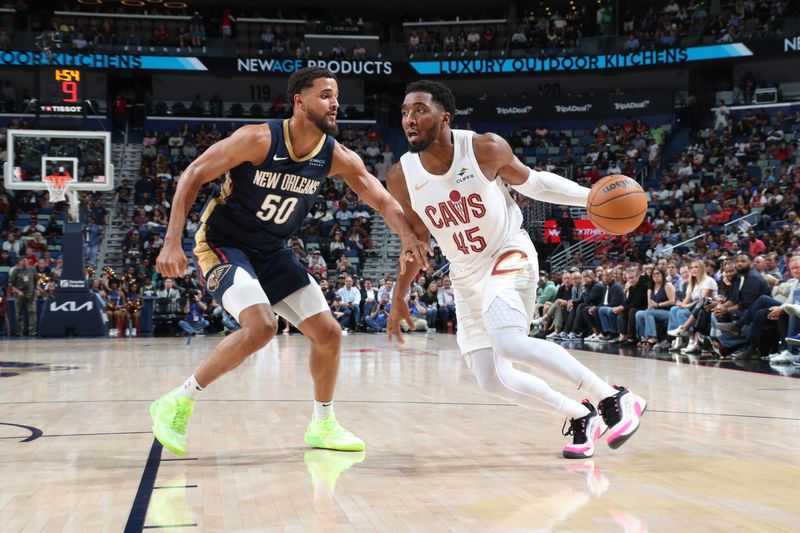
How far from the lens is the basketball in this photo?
4.52 m

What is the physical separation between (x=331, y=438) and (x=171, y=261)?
1324 mm

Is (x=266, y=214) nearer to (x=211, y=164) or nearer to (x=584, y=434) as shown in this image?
(x=211, y=164)

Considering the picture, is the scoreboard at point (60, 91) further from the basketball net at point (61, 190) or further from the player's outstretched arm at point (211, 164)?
the player's outstretched arm at point (211, 164)

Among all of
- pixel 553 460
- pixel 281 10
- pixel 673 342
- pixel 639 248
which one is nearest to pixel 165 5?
pixel 281 10

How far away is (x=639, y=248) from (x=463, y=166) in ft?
57.6

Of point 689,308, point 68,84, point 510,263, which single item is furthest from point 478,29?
point 510,263

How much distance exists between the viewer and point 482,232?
452 centimetres

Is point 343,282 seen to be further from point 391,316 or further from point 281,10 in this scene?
point 281,10

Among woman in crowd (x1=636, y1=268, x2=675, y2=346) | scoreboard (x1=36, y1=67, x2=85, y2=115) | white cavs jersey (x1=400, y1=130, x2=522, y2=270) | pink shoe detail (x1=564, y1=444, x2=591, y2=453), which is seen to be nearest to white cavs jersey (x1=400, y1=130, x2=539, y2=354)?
white cavs jersey (x1=400, y1=130, x2=522, y2=270)

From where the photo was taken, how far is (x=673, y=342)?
12.1 metres

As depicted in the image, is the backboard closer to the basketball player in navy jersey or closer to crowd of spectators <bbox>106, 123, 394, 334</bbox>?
crowd of spectators <bbox>106, 123, 394, 334</bbox>

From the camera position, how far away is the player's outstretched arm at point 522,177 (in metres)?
4.45

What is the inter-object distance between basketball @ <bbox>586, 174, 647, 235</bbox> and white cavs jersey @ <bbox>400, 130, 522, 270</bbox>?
0.48m

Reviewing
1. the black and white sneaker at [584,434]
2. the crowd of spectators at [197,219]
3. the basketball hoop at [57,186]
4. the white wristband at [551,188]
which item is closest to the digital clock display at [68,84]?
the basketball hoop at [57,186]
